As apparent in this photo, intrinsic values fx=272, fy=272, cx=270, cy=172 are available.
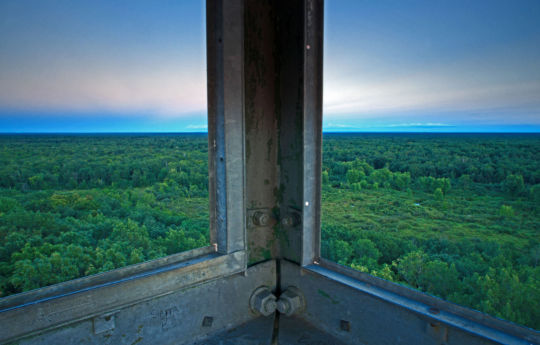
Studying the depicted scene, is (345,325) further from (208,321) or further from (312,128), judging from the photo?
(312,128)

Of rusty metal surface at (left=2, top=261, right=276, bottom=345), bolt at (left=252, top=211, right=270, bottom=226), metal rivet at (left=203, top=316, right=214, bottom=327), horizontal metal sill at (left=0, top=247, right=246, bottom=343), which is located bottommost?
metal rivet at (left=203, top=316, right=214, bottom=327)

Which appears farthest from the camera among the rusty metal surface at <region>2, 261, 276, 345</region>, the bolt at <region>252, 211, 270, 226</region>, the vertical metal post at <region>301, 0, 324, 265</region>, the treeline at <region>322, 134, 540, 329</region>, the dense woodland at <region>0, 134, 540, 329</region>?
the dense woodland at <region>0, 134, 540, 329</region>

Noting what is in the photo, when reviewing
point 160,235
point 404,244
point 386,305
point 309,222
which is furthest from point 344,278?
point 160,235

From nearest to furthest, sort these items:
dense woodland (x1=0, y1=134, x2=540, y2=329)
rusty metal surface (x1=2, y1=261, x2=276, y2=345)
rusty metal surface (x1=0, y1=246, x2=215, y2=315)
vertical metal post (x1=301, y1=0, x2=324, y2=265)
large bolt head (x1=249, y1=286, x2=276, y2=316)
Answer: rusty metal surface (x1=0, y1=246, x2=215, y2=315)
rusty metal surface (x1=2, y1=261, x2=276, y2=345)
vertical metal post (x1=301, y1=0, x2=324, y2=265)
large bolt head (x1=249, y1=286, x2=276, y2=316)
dense woodland (x1=0, y1=134, x2=540, y2=329)

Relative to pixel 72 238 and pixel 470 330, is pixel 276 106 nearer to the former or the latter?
pixel 470 330

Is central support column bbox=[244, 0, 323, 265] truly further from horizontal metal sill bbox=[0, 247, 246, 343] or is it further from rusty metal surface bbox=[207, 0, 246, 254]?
horizontal metal sill bbox=[0, 247, 246, 343]

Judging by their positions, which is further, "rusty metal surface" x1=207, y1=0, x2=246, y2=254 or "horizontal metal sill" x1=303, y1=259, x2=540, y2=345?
"rusty metal surface" x1=207, y1=0, x2=246, y2=254

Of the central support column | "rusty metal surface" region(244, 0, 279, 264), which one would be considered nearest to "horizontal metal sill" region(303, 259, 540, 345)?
the central support column
